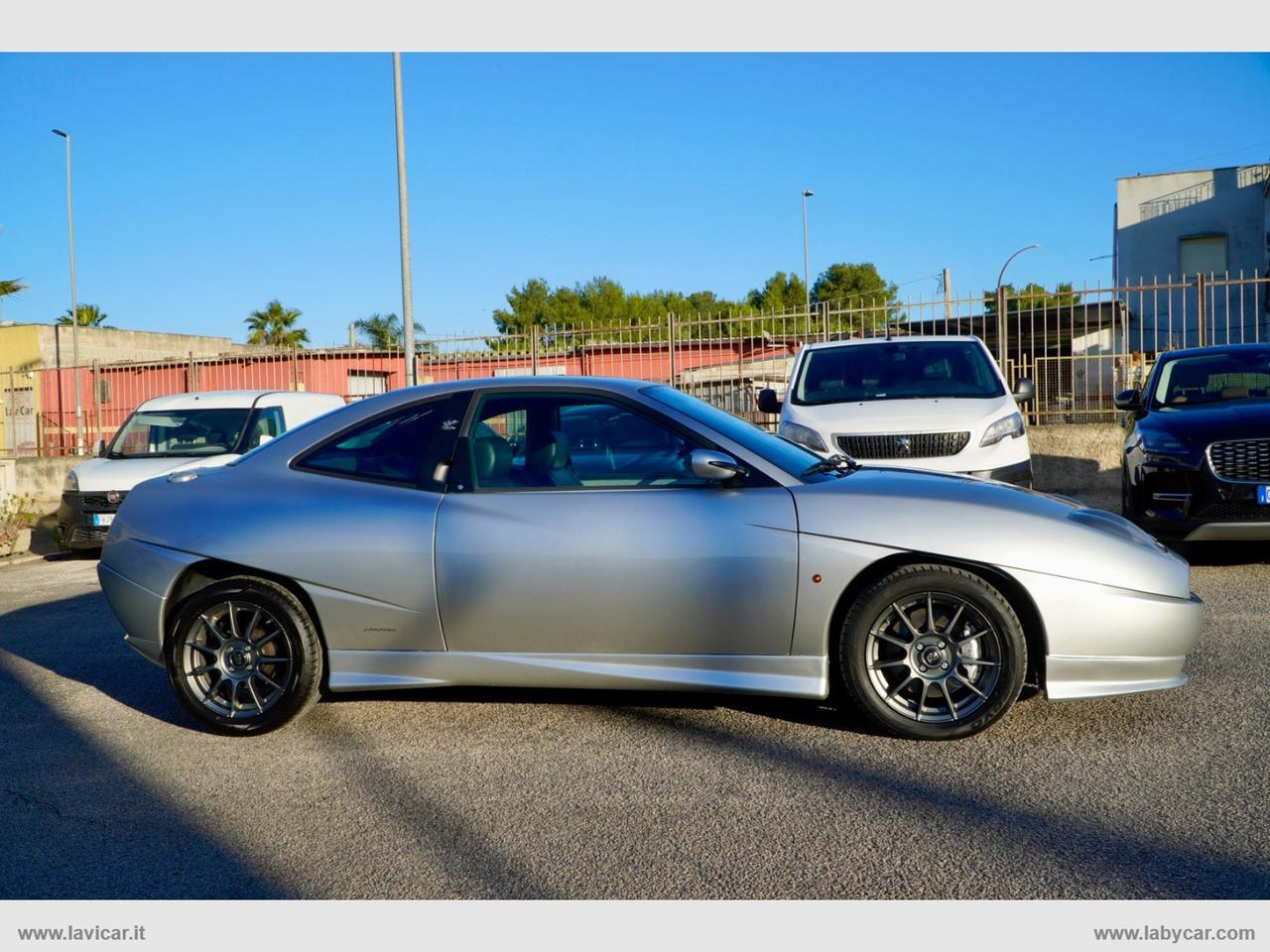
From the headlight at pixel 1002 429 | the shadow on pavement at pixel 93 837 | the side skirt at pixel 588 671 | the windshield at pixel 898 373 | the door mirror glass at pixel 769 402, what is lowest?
the shadow on pavement at pixel 93 837

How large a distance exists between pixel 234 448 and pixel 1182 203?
145 ft

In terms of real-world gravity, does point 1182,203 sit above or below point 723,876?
above

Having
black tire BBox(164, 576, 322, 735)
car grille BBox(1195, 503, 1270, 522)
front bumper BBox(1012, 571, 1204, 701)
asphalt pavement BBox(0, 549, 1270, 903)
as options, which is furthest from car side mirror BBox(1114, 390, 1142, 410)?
black tire BBox(164, 576, 322, 735)

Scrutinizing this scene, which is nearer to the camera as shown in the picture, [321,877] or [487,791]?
[321,877]

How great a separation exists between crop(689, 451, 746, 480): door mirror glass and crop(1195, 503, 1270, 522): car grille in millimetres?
4868

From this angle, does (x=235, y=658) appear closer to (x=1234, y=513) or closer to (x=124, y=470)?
(x=1234, y=513)

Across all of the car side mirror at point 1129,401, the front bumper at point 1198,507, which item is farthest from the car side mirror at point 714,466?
the car side mirror at point 1129,401

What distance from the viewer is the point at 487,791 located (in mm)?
4051

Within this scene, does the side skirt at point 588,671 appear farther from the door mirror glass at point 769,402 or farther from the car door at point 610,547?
the door mirror glass at point 769,402

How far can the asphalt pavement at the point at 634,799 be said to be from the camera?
3.25 metres

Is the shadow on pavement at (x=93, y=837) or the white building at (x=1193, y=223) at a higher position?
the white building at (x=1193, y=223)

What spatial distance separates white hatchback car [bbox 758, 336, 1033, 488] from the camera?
853 cm
